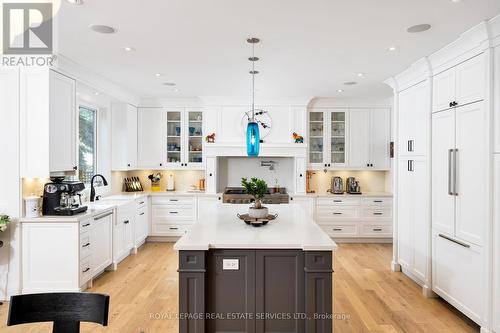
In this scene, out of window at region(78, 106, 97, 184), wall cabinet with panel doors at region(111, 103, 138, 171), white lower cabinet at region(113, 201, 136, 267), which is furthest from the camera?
wall cabinet with panel doors at region(111, 103, 138, 171)

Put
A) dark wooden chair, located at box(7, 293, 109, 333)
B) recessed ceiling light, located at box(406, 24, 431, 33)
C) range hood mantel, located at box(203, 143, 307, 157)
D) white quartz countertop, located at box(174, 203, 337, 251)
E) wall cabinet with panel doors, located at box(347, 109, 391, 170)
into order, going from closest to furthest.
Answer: dark wooden chair, located at box(7, 293, 109, 333) → white quartz countertop, located at box(174, 203, 337, 251) → recessed ceiling light, located at box(406, 24, 431, 33) → range hood mantel, located at box(203, 143, 307, 157) → wall cabinet with panel doors, located at box(347, 109, 391, 170)

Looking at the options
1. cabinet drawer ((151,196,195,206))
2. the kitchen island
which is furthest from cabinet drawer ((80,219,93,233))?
cabinet drawer ((151,196,195,206))

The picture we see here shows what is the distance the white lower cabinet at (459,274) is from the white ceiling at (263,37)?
1.97m

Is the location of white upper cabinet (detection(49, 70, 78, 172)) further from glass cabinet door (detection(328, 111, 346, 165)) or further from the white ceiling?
glass cabinet door (detection(328, 111, 346, 165))

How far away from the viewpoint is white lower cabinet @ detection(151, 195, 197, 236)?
590 cm

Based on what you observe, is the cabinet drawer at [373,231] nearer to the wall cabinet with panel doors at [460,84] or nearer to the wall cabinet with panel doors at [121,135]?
the wall cabinet with panel doors at [460,84]

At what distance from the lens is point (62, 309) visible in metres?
1.40

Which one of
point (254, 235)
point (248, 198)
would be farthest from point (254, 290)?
point (248, 198)

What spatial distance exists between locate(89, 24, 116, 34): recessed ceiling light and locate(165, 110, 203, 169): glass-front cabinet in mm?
3258

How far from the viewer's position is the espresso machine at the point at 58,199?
11.6 ft

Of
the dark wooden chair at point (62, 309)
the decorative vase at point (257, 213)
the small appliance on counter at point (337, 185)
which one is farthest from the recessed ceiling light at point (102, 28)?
the small appliance on counter at point (337, 185)

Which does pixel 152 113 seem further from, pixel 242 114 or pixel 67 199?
pixel 67 199

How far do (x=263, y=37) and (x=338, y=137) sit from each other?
11.7 feet

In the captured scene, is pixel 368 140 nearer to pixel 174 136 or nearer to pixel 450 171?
pixel 450 171
